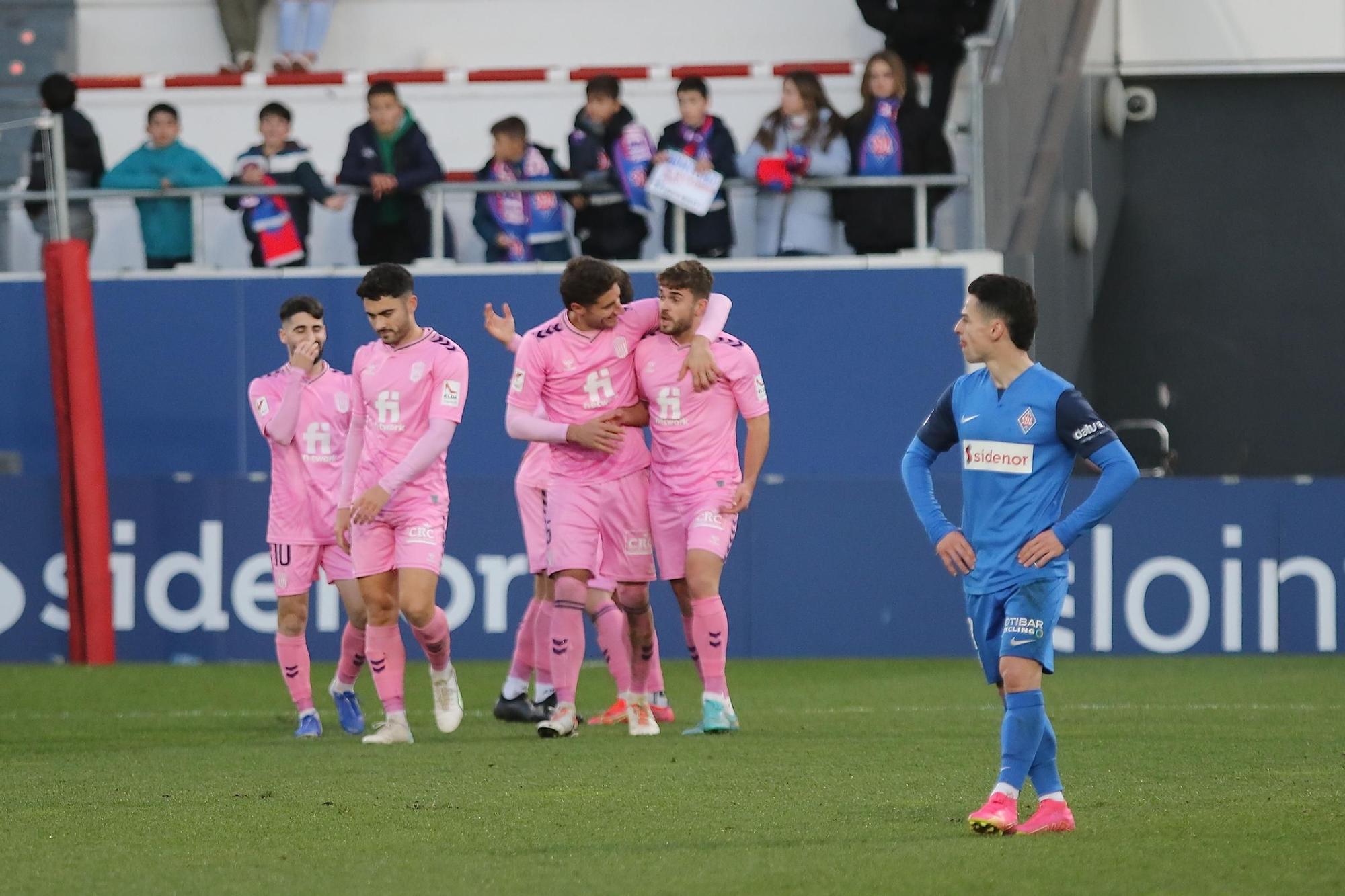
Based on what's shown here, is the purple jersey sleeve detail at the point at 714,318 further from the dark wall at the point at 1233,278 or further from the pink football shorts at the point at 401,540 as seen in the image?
the dark wall at the point at 1233,278

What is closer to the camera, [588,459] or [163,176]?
[588,459]

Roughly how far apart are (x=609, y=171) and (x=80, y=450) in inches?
163

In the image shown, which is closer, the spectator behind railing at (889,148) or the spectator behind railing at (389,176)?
the spectator behind railing at (889,148)

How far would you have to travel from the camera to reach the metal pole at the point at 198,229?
15273 mm

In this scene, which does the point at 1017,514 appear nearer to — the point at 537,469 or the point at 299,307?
the point at 299,307

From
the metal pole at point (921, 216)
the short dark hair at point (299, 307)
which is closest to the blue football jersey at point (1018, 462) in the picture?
the short dark hair at point (299, 307)

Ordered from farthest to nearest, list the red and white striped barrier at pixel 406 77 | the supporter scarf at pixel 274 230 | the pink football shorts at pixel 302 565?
the red and white striped barrier at pixel 406 77
the supporter scarf at pixel 274 230
the pink football shorts at pixel 302 565

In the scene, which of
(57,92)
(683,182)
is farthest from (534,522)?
(57,92)

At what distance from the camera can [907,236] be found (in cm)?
1488

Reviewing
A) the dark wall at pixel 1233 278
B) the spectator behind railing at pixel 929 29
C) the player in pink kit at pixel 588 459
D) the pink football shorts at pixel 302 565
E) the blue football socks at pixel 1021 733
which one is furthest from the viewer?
the dark wall at pixel 1233 278

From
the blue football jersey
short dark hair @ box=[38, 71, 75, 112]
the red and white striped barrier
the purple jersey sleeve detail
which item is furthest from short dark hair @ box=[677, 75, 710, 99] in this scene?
the blue football jersey

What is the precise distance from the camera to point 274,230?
15.2 m

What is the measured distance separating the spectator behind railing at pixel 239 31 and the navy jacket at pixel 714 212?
493 cm

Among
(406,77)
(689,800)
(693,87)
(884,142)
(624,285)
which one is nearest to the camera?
(689,800)
